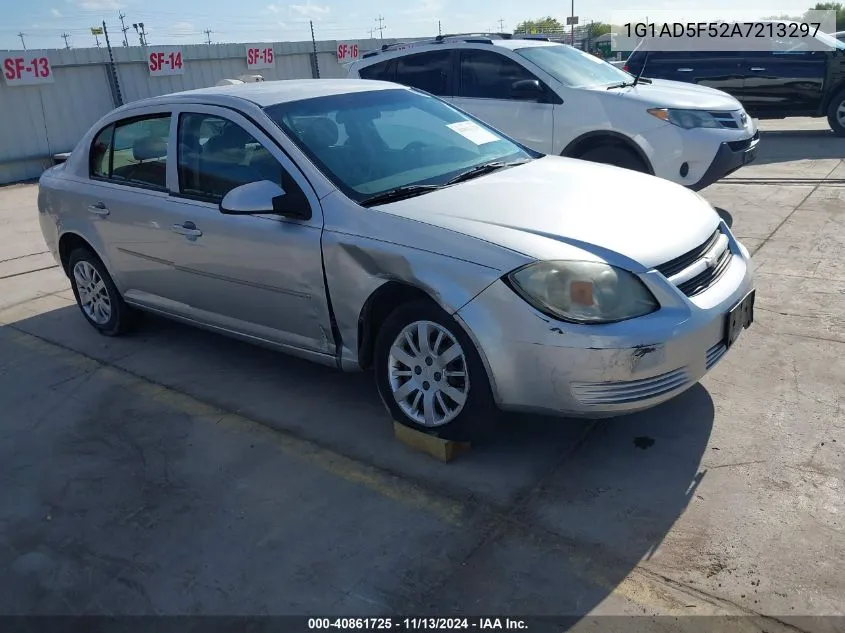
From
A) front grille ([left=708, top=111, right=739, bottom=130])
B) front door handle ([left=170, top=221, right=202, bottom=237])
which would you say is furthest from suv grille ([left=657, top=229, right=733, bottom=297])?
front grille ([left=708, top=111, right=739, bottom=130])

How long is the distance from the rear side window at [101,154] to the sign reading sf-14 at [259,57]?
14.6 m

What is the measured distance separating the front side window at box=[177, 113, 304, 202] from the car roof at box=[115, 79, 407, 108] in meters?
0.15

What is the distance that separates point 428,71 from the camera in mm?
8227

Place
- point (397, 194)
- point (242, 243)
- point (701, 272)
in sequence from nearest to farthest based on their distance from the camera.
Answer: point (701, 272)
point (397, 194)
point (242, 243)

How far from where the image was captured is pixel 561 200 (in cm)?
365

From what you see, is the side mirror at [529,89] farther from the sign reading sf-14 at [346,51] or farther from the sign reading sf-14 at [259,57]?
the sign reading sf-14 at [346,51]

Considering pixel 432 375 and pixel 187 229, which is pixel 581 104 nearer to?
pixel 187 229

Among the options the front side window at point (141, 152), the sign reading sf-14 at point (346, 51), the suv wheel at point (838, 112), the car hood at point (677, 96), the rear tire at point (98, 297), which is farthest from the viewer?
the sign reading sf-14 at point (346, 51)

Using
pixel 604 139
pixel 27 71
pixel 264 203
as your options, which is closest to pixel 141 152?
pixel 264 203

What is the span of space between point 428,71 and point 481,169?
443cm

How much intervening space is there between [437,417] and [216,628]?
1.34m

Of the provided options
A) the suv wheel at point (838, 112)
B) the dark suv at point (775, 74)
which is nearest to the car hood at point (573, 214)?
the dark suv at point (775, 74)

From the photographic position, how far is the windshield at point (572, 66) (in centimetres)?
759

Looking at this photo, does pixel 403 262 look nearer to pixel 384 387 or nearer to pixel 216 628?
pixel 384 387
